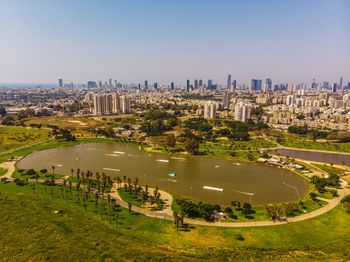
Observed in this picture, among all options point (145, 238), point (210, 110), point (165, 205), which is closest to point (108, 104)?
point (210, 110)

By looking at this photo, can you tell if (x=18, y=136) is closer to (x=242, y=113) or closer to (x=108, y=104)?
(x=108, y=104)

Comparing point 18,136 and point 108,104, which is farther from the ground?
point 108,104

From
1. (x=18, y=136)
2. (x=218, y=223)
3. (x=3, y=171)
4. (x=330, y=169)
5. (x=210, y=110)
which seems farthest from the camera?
(x=210, y=110)

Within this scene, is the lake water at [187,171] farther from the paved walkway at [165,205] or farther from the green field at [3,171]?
the green field at [3,171]

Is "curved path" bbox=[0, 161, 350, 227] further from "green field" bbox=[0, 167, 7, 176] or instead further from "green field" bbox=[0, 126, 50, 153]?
"green field" bbox=[0, 126, 50, 153]

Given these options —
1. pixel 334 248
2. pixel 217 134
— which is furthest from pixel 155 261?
pixel 217 134

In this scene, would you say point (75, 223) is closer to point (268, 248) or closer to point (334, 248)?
point (268, 248)
